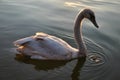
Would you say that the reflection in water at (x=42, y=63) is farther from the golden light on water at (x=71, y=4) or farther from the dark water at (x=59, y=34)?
the golden light on water at (x=71, y=4)

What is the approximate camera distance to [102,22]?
34.9 feet

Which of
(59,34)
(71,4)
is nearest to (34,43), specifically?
(59,34)

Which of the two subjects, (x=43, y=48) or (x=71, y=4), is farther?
(x=71, y=4)

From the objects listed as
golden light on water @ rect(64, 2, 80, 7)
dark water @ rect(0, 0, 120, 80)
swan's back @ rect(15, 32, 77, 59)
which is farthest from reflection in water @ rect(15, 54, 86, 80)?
golden light on water @ rect(64, 2, 80, 7)

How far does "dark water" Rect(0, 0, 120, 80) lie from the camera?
7.71 meters

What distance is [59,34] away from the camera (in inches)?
381

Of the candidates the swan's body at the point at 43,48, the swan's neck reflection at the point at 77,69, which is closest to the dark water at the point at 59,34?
the swan's neck reflection at the point at 77,69

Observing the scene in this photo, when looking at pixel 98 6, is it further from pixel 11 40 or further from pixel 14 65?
pixel 14 65

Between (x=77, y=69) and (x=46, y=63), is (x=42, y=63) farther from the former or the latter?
(x=77, y=69)

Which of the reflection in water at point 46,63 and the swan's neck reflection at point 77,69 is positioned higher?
the reflection in water at point 46,63

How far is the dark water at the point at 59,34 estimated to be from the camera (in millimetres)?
7707

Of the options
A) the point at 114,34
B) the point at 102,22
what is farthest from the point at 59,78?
the point at 102,22

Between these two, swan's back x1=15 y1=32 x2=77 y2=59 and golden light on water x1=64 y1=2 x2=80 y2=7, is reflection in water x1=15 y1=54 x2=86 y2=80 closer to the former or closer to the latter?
swan's back x1=15 y1=32 x2=77 y2=59

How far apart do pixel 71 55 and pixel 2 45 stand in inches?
65.9
